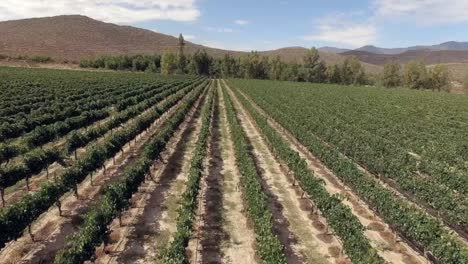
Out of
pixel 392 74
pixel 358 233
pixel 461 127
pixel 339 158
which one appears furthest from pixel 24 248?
pixel 392 74

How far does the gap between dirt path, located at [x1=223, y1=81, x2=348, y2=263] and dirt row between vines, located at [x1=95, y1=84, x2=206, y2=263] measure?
15.9 feet

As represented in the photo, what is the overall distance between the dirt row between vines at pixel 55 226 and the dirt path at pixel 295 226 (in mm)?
→ 8752

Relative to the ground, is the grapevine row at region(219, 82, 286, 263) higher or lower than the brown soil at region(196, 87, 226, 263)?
higher

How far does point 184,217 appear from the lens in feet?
53.4

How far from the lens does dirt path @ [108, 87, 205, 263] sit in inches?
605

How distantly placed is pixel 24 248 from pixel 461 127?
142ft

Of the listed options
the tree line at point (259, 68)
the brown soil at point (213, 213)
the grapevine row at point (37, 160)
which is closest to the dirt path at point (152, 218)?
the brown soil at point (213, 213)

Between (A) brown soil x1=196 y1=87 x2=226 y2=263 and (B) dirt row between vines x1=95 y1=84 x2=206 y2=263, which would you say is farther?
(A) brown soil x1=196 y1=87 x2=226 y2=263

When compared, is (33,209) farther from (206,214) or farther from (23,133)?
(23,133)

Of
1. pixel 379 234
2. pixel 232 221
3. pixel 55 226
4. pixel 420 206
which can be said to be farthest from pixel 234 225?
pixel 420 206

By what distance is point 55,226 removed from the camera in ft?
55.9

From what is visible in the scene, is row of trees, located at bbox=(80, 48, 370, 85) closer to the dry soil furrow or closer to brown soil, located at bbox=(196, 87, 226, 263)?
brown soil, located at bbox=(196, 87, 226, 263)

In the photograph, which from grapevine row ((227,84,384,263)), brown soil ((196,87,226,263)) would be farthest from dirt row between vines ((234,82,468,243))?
brown soil ((196,87,226,263))

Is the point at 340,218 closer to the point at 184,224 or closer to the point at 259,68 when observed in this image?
the point at 184,224
